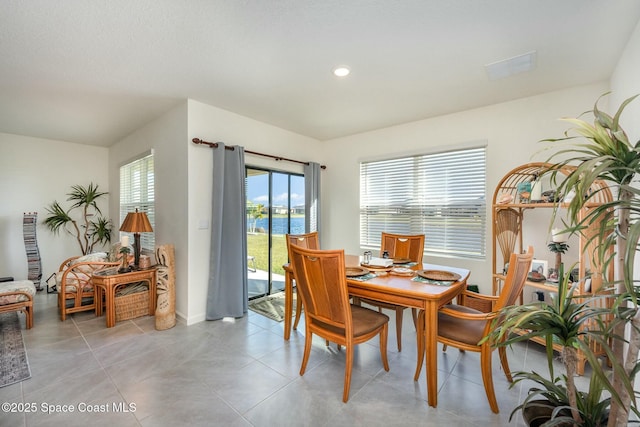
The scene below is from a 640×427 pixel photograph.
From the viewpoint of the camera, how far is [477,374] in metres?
2.20

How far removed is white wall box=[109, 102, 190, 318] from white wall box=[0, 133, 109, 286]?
7.18ft

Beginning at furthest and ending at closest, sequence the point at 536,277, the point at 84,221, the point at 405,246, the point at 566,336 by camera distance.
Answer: the point at 84,221 < the point at 405,246 < the point at 536,277 < the point at 566,336

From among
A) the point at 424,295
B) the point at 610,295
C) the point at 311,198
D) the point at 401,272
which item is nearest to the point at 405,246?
the point at 401,272

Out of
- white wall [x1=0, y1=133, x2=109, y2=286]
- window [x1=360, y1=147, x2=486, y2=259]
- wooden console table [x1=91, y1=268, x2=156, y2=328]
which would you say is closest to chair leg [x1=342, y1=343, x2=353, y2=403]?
window [x1=360, y1=147, x2=486, y2=259]

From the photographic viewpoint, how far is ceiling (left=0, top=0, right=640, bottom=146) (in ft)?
5.86

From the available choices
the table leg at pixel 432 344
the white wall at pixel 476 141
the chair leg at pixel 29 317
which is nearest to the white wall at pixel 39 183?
the chair leg at pixel 29 317

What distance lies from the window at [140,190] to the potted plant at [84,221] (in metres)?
0.68

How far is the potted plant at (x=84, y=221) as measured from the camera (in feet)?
16.0

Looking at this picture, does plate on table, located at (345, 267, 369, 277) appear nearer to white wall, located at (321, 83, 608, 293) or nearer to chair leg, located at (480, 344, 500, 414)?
chair leg, located at (480, 344, 500, 414)

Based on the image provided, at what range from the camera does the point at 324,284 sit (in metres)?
1.96

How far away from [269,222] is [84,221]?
12.4ft

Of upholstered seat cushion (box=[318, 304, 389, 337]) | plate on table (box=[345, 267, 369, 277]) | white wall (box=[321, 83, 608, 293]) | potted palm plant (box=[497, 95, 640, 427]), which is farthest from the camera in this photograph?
white wall (box=[321, 83, 608, 293])

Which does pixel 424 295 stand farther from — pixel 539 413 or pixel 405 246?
pixel 405 246

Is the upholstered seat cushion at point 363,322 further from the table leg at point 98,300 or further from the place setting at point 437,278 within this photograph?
the table leg at point 98,300
